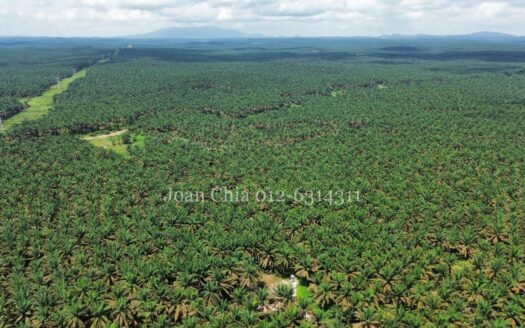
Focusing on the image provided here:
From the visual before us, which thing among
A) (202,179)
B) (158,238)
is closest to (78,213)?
(158,238)

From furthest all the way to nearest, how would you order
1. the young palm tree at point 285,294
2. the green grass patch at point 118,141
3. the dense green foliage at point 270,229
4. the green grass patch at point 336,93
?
1. the green grass patch at point 336,93
2. the green grass patch at point 118,141
3. the young palm tree at point 285,294
4. the dense green foliage at point 270,229

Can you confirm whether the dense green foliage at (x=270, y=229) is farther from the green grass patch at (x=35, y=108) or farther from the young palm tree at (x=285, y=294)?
the green grass patch at (x=35, y=108)

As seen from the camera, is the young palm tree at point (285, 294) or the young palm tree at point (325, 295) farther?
the young palm tree at point (325, 295)

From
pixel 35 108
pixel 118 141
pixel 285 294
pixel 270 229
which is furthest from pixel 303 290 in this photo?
pixel 35 108

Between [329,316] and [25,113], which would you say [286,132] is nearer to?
[329,316]

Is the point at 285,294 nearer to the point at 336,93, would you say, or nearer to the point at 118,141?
the point at 118,141

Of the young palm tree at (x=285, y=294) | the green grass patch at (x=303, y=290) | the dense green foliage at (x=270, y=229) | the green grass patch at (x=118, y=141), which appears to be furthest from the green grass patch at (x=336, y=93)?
the young palm tree at (x=285, y=294)

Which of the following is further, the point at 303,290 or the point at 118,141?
the point at 118,141
